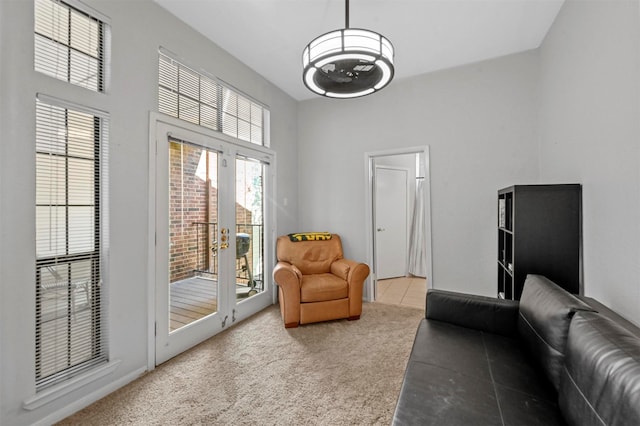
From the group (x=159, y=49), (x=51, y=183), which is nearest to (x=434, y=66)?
(x=159, y=49)

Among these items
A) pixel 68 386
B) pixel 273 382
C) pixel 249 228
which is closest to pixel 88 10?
pixel 249 228

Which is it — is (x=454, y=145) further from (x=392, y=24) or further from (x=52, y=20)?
(x=52, y=20)

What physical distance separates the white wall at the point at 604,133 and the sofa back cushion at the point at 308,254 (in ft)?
8.23

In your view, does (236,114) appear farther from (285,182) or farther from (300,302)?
(300,302)

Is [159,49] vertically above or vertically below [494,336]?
above

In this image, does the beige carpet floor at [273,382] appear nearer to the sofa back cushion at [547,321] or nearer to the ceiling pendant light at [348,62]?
the sofa back cushion at [547,321]

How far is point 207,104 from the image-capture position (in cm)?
281

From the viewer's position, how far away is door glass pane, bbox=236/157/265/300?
10.5 ft

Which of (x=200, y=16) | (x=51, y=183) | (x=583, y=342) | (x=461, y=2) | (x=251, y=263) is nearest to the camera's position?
(x=583, y=342)

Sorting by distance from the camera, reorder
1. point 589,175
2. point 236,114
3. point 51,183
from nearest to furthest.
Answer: point 51,183 < point 589,175 < point 236,114

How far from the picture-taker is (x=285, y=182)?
3992mm

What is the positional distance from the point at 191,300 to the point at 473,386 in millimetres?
2357

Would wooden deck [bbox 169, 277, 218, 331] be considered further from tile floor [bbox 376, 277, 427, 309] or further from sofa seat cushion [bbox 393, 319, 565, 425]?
tile floor [bbox 376, 277, 427, 309]

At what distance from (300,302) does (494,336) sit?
181cm
